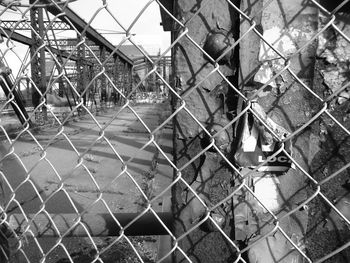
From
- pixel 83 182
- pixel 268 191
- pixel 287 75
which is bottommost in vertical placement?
pixel 83 182

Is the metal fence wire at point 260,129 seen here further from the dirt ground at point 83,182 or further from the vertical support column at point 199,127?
the dirt ground at point 83,182

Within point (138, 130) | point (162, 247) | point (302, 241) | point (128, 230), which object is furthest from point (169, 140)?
point (302, 241)

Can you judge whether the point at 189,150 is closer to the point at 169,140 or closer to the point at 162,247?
the point at 162,247

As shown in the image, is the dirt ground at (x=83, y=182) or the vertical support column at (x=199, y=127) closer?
the vertical support column at (x=199, y=127)

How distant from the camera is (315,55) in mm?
910

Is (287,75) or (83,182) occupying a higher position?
(287,75)

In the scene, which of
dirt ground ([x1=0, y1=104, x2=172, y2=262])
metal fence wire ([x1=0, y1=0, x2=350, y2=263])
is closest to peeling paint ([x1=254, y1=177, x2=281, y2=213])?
metal fence wire ([x1=0, y1=0, x2=350, y2=263])

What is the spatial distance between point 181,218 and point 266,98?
0.50 meters

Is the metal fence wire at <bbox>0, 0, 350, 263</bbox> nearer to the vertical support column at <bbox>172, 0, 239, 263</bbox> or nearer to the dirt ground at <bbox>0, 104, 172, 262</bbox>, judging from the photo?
the vertical support column at <bbox>172, 0, 239, 263</bbox>

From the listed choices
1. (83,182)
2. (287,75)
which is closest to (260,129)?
(287,75)

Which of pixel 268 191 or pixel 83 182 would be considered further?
pixel 83 182

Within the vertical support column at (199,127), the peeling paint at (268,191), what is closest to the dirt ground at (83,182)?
the vertical support column at (199,127)

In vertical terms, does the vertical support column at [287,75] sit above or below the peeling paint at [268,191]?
above

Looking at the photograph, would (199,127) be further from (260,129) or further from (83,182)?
(83,182)
